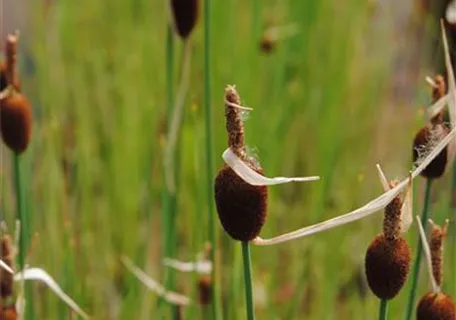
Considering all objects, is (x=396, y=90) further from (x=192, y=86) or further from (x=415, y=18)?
(x=192, y=86)

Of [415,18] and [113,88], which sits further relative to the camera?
[415,18]

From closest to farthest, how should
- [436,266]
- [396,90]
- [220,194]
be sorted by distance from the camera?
[220,194] → [436,266] → [396,90]

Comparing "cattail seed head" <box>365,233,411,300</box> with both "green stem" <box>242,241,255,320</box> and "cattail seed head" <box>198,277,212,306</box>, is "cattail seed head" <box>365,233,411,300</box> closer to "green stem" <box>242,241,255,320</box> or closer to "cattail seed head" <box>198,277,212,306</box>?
"green stem" <box>242,241,255,320</box>

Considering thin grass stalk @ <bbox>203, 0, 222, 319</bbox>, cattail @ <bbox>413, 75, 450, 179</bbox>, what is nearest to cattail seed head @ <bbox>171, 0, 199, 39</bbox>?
thin grass stalk @ <bbox>203, 0, 222, 319</bbox>

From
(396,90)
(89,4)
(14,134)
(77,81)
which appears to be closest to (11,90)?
(14,134)

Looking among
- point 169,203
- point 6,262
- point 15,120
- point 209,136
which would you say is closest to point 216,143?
point 169,203

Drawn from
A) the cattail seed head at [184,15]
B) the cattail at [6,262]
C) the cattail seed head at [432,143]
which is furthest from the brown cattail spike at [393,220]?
the cattail seed head at [184,15]

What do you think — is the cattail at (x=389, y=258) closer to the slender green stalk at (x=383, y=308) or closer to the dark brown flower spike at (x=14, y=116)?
the slender green stalk at (x=383, y=308)
